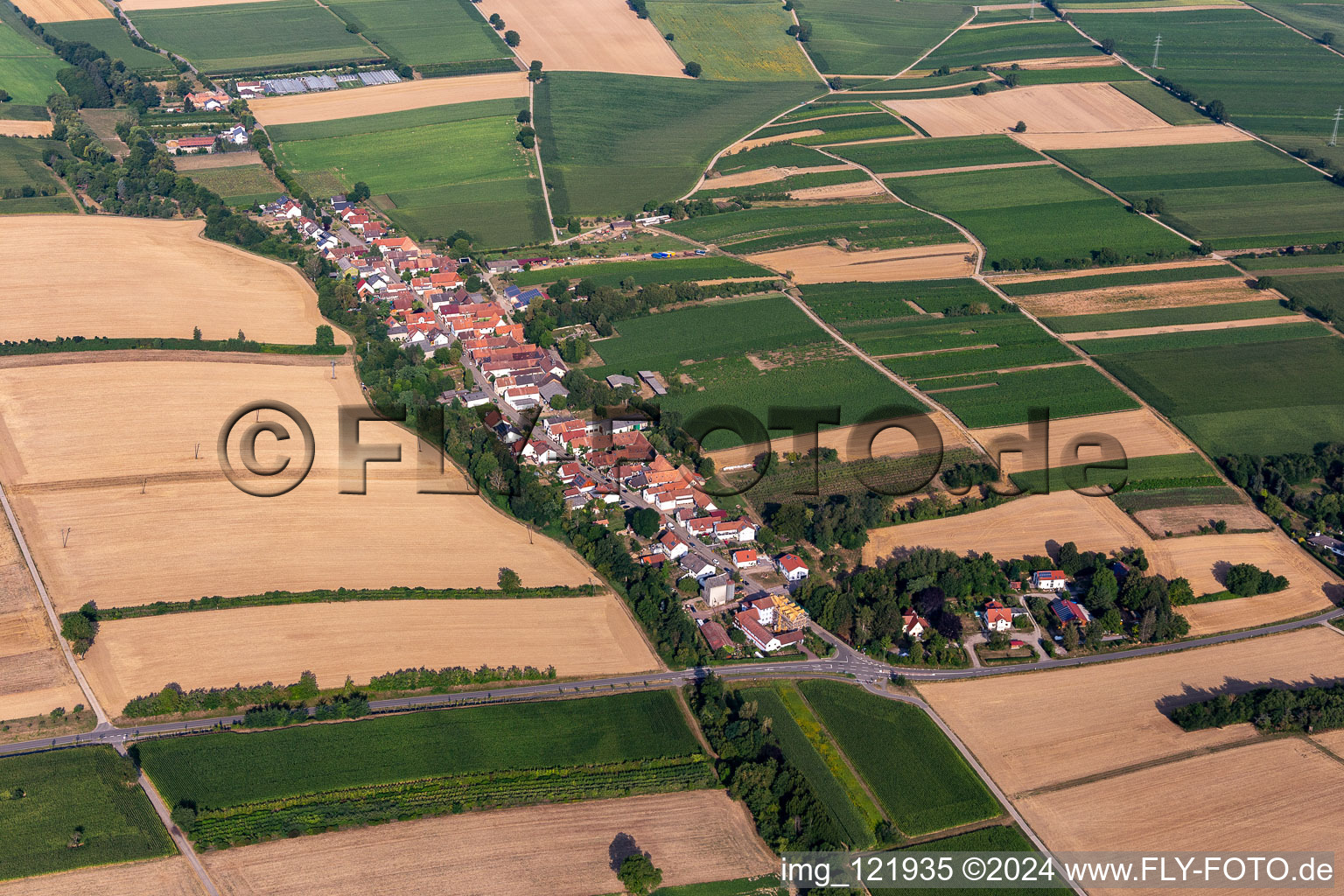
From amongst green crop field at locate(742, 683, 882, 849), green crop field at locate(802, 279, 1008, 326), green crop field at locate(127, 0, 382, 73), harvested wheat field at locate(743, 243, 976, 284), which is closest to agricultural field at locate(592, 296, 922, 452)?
green crop field at locate(802, 279, 1008, 326)

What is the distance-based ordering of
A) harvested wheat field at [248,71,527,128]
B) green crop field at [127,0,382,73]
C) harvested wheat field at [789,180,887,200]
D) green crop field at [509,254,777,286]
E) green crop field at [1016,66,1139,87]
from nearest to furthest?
green crop field at [509,254,777,286]
harvested wheat field at [789,180,887,200]
harvested wheat field at [248,71,527,128]
green crop field at [127,0,382,73]
green crop field at [1016,66,1139,87]

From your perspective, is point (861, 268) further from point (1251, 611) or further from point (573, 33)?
point (573, 33)

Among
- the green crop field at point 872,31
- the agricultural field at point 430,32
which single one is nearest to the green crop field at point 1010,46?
the green crop field at point 872,31

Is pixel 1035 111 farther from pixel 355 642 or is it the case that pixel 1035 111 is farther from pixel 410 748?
pixel 410 748

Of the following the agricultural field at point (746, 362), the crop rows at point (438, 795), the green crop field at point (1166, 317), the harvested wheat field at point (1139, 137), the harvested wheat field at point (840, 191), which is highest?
the harvested wheat field at point (1139, 137)

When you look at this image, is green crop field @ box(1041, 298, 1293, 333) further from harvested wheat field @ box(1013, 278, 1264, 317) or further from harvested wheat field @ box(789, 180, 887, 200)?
harvested wheat field @ box(789, 180, 887, 200)

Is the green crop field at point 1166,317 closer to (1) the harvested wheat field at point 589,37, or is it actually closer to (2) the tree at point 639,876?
(2) the tree at point 639,876
